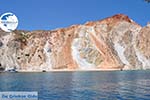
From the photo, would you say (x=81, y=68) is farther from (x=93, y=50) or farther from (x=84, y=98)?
(x=84, y=98)

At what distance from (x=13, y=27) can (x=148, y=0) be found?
8.25 meters

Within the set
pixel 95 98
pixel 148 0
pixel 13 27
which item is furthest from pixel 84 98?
pixel 148 0

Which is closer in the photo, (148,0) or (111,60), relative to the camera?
(148,0)

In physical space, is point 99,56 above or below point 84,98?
above

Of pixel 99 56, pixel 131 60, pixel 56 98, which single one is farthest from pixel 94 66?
pixel 56 98

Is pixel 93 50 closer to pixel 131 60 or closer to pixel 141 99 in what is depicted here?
pixel 131 60

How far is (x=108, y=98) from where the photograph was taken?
1911 inches

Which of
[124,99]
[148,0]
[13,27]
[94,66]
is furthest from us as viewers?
[94,66]

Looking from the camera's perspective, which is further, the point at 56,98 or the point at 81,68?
the point at 81,68

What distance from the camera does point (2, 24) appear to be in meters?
20.8

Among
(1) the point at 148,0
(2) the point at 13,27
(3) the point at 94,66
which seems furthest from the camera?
(3) the point at 94,66

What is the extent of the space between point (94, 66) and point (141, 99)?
150 m

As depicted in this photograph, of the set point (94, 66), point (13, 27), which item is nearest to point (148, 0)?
point (13, 27)

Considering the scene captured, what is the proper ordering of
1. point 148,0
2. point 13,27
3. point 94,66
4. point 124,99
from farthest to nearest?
point 94,66, point 124,99, point 13,27, point 148,0
